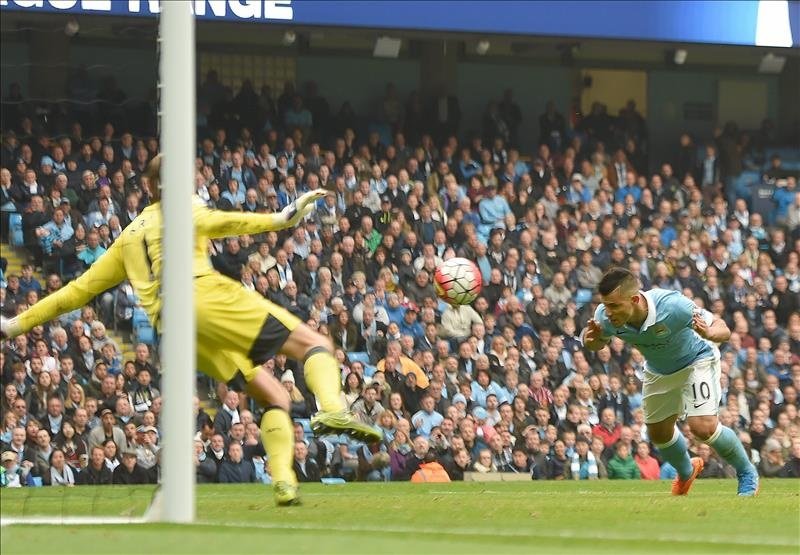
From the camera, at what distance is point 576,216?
2184 cm

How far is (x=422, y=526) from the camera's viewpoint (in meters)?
8.10

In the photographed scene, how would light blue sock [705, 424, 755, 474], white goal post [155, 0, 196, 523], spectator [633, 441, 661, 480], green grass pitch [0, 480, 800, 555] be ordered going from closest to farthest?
green grass pitch [0, 480, 800, 555] → white goal post [155, 0, 196, 523] → light blue sock [705, 424, 755, 474] → spectator [633, 441, 661, 480]

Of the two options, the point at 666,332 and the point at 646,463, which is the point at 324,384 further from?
the point at 646,463

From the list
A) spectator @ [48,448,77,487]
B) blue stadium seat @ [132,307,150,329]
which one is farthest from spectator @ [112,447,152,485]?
blue stadium seat @ [132,307,150,329]

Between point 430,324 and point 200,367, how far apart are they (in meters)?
9.07

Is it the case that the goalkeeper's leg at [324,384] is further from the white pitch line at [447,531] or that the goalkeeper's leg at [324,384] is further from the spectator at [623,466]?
the spectator at [623,466]

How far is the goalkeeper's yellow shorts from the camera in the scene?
9547 mm

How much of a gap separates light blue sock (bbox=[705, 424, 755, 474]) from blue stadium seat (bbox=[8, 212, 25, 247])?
16.8 ft

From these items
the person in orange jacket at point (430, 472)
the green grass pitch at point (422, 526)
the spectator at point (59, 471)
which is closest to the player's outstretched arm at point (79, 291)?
the green grass pitch at point (422, 526)

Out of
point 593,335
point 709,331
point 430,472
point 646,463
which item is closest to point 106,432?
point 593,335

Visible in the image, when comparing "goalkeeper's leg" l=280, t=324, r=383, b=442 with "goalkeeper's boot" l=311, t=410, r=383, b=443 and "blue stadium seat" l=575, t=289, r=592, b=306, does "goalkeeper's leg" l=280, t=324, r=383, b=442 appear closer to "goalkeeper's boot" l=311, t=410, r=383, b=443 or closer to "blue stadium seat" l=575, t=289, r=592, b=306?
"goalkeeper's boot" l=311, t=410, r=383, b=443

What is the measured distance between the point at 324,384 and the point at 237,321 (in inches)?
26.4

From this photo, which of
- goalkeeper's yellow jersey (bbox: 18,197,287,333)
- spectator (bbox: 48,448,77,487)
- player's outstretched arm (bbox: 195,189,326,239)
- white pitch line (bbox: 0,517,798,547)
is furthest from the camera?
spectator (bbox: 48,448,77,487)

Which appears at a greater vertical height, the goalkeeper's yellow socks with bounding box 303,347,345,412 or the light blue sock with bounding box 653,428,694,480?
the goalkeeper's yellow socks with bounding box 303,347,345,412
